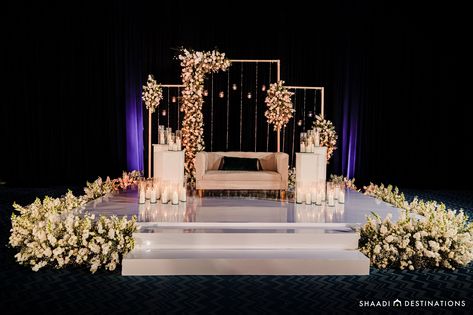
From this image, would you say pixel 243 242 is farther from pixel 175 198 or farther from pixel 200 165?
pixel 200 165

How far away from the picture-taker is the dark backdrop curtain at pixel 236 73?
1018 centimetres

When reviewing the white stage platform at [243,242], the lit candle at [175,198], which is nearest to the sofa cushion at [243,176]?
the lit candle at [175,198]

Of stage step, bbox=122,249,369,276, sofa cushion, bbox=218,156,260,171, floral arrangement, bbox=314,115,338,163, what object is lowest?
stage step, bbox=122,249,369,276

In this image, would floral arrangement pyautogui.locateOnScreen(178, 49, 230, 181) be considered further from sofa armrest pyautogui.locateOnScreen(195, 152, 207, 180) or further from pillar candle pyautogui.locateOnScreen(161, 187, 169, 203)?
pillar candle pyautogui.locateOnScreen(161, 187, 169, 203)

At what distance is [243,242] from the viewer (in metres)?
4.70

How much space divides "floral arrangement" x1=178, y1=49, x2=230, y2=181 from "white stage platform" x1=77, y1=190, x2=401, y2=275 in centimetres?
303

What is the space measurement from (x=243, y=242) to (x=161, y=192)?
236cm

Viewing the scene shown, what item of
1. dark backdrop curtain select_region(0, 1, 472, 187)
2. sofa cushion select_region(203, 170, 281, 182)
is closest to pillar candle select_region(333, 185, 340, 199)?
sofa cushion select_region(203, 170, 281, 182)

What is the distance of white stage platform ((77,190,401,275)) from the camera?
14.0 feet

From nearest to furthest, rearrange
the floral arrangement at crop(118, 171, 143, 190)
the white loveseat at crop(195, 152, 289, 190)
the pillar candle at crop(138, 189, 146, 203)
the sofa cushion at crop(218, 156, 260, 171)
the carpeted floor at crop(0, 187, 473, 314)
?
the carpeted floor at crop(0, 187, 473, 314), the pillar candle at crop(138, 189, 146, 203), the white loveseat at crop(195, 152, 289, 190), the sofa cushion at crop(218, 156, 260, 171), the floral arrangement at crop(118, 171, 143, 190)

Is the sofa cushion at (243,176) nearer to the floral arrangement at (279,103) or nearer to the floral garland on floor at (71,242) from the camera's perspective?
the floral arrangement at (279,103)

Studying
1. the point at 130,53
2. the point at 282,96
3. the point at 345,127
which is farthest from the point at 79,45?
the point at 345,127

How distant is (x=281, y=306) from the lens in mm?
Result: 3570

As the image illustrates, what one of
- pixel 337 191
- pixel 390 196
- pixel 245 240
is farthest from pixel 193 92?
pixel 245 240
